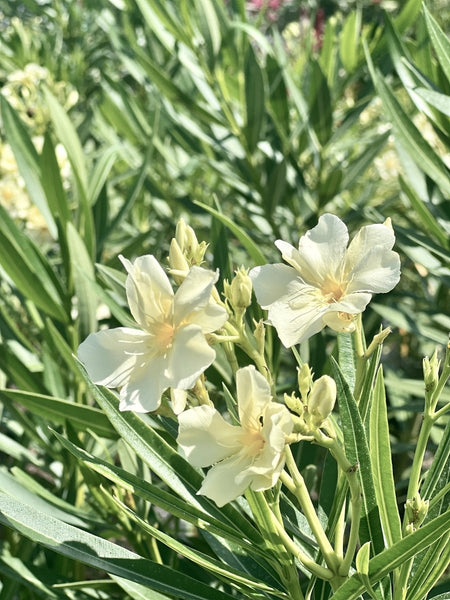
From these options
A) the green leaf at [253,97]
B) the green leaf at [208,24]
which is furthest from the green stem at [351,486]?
the green leaf at [208,24]

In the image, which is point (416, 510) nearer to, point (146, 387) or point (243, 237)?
point (146, 387)

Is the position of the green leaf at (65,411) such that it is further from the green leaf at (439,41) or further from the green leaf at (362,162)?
the green leaf at (362,162)

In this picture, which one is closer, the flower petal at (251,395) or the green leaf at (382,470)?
the flower petal at (251,395)

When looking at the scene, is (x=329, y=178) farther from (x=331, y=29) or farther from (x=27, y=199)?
(x=27, y=199)

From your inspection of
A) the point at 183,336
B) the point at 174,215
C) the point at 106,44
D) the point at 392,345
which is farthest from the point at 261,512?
the point at 106,44

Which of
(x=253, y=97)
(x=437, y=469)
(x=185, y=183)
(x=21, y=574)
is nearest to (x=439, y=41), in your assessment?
(x=253, y=97)

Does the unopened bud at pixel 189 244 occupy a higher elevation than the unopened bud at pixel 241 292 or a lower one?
higher

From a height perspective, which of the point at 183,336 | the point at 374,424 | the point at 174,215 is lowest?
the point at 174,215

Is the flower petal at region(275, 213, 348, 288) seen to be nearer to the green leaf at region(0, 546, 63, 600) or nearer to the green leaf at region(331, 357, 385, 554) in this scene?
the green leaf at region(331, 357, 385, 554)
